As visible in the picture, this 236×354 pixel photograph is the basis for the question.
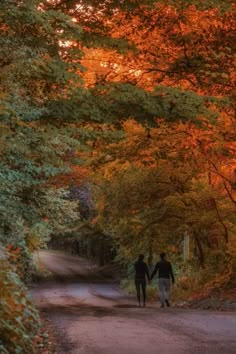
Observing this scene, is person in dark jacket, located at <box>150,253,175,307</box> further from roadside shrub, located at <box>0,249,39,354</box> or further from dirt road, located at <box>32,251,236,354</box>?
roadside shrub, located at <box>0,249,39,354</box>

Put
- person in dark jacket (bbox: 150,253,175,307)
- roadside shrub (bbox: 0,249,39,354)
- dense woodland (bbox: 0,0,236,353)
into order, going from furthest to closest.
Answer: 1. person in dark jacket (bbox: 150,253,175,307)
2. dense woodland (bbox: 0,0,236,353)
3. roadside shrub (bbox: 0,249,39,354)

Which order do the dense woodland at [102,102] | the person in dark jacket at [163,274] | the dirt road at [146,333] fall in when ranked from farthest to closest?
1. the person in dark jacket at [163,274]
2. the dense woodland at [102,102]
3. the dirt road at [146,333]

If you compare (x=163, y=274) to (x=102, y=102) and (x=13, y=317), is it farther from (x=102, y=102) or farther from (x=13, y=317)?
(x=13, y=317)

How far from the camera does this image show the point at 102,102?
1595 cm

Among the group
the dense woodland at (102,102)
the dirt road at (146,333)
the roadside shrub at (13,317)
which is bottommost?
the dirt road at (146,333)

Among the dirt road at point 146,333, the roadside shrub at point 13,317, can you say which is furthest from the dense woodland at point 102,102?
the dirt road at point 146,333

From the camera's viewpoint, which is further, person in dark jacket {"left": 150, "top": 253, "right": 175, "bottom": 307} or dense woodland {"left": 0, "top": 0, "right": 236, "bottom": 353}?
person in dark jacket {"left": 150, "top": 253, "right": 175, "bottom": 307}

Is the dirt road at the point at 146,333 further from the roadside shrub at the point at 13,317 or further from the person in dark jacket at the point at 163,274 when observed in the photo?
the person in dark jacket at the point at 163,274

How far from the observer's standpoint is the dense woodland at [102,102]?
493 inches

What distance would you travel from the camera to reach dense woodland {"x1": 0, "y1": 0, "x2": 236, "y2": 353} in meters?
12.5

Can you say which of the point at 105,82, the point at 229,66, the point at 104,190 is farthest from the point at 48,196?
the point at 104,190

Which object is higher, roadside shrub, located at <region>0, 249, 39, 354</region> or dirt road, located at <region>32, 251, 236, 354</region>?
roadside shrub, located at <region>0, 249, 39, 354</region>

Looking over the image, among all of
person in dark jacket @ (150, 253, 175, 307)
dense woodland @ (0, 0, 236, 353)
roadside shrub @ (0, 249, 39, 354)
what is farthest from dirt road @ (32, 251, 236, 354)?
person in dark jacket @ (150, 253, 175, 307)

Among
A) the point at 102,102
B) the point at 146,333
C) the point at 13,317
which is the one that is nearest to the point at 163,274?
the point at 102,102
